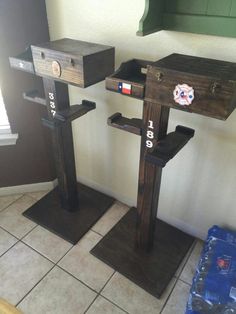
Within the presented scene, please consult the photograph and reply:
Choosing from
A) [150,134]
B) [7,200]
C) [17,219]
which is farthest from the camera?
[7,200]

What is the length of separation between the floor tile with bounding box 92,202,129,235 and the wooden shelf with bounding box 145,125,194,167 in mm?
806

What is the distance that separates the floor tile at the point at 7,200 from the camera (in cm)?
192

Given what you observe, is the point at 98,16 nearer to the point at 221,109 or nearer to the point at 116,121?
A: the point at 116,121

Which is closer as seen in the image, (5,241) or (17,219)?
(5,241)

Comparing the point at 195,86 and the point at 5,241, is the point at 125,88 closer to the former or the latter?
the point at 195,86

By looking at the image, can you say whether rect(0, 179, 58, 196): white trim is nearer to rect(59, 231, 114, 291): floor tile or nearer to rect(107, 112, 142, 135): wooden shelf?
rect(59, 231, 114, 291): floor tile

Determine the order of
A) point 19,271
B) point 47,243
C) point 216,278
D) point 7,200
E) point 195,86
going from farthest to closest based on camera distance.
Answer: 1. point 7,200
2. point 47,243
3. point 19,271
4. point 216,278
5. point 195,86

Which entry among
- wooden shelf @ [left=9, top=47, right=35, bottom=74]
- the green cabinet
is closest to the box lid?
wooden shelf @ [left=9, top=47, right=35, bottom=74]

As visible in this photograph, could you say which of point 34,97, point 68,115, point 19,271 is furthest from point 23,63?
point 19,271

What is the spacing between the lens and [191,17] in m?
1.09

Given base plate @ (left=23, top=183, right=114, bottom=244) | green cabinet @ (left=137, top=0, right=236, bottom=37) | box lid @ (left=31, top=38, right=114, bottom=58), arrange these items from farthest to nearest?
base plate @ (left=23, top=183, right=114, bottom=244) → box lid @ (left=31, top=38, right=114, bottom=58) → green cabinet @ (left=137, top=0, right=236, bottom=37)

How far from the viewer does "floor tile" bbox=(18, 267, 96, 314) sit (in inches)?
52.8

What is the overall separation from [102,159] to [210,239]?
33.2 inches

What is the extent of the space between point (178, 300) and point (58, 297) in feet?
2.01
